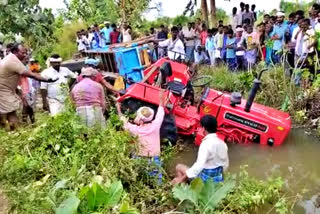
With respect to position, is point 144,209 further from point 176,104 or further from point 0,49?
point 0,49

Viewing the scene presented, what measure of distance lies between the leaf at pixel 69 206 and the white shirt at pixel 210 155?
193 centimetres

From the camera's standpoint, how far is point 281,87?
9547mm

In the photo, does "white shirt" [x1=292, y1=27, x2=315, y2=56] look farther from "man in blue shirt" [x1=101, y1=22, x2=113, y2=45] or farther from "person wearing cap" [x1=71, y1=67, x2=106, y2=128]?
"man in blue shirt" [x1=101, y1=22, x2=113, y2=45]

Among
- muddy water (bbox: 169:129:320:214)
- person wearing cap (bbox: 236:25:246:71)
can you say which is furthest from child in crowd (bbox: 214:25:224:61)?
muddy water (bbox: 169:129:320:214)

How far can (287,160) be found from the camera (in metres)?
7.54

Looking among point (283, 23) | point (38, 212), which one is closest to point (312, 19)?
point (283, 23)

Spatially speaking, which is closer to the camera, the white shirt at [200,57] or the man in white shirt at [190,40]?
the white shirt at [200,57]

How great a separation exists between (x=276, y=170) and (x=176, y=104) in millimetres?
1914

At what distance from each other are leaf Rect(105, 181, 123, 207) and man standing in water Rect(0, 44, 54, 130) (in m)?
2.99

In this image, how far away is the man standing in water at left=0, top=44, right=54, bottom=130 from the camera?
643cm

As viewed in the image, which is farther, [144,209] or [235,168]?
[235,168]

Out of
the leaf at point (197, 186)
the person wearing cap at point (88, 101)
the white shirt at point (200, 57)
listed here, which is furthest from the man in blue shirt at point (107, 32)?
the leaf at point (197, 186)

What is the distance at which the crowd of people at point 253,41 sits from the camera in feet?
31.8

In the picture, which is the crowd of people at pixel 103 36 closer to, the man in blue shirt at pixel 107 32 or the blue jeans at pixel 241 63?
the man in blue shirt at pixel 107 32
